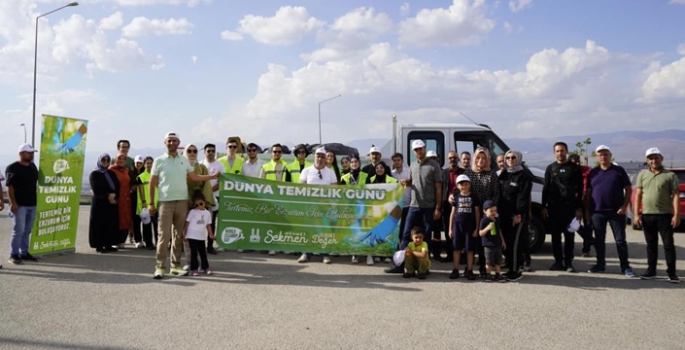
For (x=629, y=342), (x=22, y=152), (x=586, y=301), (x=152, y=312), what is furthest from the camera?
(x=22, y=152)

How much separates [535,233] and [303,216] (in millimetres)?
4098

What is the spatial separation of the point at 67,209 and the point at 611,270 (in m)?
9.11

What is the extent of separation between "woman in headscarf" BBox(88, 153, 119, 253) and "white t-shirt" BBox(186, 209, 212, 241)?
298 centimetres

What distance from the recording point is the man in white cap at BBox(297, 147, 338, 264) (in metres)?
8.97

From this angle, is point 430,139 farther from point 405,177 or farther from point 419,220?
point 419,220

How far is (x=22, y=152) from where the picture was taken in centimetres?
862

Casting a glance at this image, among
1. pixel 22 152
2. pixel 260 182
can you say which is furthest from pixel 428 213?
pixel 22 152

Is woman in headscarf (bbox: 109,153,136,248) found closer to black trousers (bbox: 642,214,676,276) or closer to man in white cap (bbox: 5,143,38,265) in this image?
man in white cap (bbox: 5,143,38,265)

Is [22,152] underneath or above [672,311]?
above

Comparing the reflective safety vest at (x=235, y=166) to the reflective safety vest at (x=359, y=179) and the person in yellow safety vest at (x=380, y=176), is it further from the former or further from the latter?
the person in yellow safety vest at (x=380, y=176)

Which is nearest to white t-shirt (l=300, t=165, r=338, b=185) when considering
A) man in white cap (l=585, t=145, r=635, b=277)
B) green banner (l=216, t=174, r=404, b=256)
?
green banner (l=216, t=174, r=404, b=256)

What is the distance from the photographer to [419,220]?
26.7ft

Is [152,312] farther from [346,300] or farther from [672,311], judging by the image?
[672,311]

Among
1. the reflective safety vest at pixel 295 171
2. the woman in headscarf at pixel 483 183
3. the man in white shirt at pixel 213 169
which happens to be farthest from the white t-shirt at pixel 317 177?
the woman in headscarf at pixel 483 183
